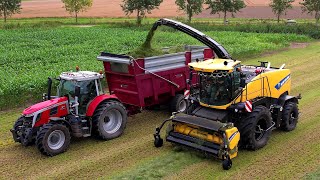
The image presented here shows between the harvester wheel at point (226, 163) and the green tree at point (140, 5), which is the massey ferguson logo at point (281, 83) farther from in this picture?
the green tree at point (140, 5)

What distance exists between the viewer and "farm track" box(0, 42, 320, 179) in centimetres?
896

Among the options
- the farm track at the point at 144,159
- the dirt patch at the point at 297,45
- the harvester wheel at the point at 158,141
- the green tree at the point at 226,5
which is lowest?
the farm track at the point at 144,159

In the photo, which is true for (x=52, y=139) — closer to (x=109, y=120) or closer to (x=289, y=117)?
(x=109, y=120)

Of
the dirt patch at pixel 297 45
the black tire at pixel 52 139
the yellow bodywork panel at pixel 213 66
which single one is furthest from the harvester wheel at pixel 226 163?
the dirt patch at pixel 297 45

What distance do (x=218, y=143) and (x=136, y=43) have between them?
2034cm

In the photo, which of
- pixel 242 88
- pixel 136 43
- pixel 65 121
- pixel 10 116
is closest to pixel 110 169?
pixel 65 121

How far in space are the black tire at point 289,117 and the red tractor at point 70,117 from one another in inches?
181

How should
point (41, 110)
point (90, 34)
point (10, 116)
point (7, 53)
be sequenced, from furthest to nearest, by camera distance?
point (90, 34)
point (7, 53)
point (10, 116)
point (41, 110)

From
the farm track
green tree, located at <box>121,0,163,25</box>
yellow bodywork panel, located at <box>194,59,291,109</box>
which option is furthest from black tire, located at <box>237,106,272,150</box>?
green tree, located at <box>121,0,163,25</box>

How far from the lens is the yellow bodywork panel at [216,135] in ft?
30.1

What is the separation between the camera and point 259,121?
10.3 m

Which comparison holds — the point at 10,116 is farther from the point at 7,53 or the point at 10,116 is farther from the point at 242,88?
the point at 7,53

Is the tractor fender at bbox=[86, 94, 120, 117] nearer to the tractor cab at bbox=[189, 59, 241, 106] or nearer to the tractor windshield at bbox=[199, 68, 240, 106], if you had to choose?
the tractor cab at bbox=[189, 59, 241, 106]

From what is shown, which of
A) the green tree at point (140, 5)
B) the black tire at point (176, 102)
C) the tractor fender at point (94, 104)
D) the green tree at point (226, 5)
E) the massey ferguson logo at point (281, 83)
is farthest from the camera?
the green tree at point (140, 5)
